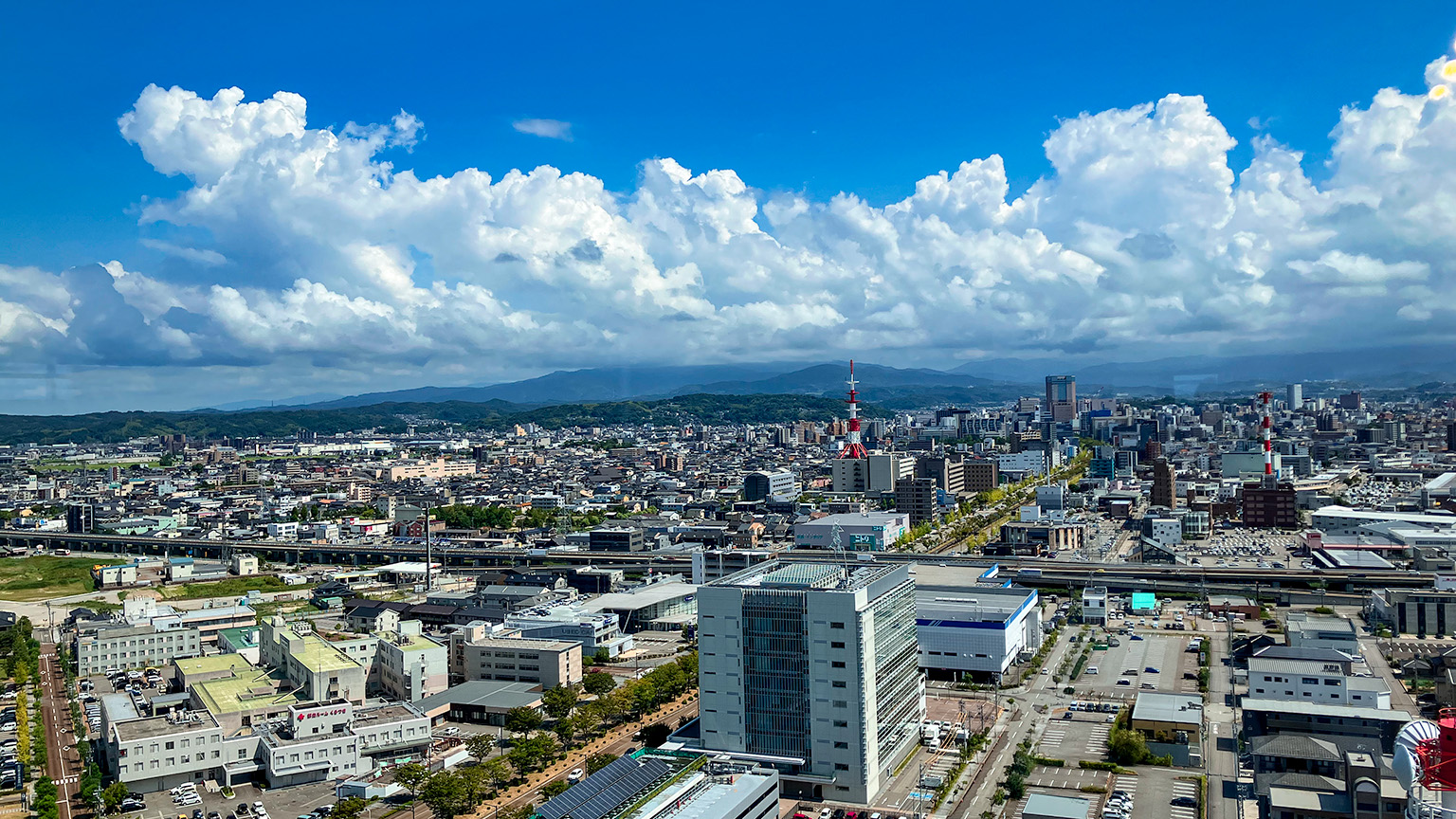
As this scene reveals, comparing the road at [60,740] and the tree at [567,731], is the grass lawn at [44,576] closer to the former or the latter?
the road at [60,740]

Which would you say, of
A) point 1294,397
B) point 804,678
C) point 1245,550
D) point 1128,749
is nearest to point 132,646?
point 804,678

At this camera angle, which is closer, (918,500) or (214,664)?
(214,664)

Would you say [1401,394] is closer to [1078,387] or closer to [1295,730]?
[1078,387]

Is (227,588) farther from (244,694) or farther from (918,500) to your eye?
(918,500)

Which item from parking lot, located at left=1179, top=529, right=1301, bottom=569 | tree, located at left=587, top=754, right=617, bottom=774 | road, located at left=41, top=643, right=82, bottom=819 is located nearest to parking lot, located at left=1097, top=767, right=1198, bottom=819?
tree, located at left=587, top=754, right=617, bottom=774

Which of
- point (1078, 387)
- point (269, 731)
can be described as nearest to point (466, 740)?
point (269, 731)

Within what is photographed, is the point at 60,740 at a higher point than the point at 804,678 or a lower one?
lower
